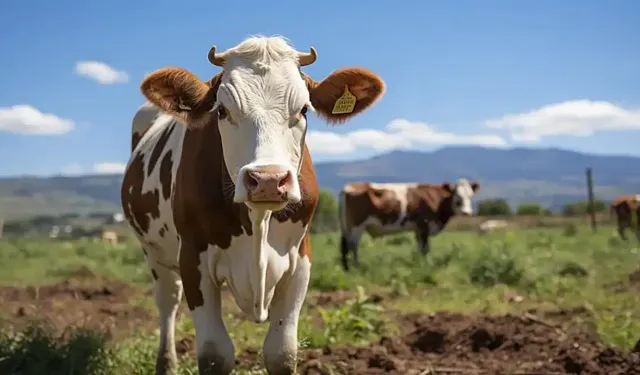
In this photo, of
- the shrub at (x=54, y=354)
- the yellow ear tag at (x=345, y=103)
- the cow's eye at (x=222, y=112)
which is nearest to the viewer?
the cow's eye at (x=222, y=112)

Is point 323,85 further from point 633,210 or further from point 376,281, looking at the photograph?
point 633,210

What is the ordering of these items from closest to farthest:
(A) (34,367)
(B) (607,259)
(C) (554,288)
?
(A) (34,367), (C) (554,288), (B) (607,259)

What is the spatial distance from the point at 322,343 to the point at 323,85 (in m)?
3.20

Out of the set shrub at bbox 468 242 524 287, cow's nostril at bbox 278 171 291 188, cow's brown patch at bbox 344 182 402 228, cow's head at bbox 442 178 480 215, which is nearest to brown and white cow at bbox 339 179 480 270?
cow's brown patch at bbox 344 182 402 228

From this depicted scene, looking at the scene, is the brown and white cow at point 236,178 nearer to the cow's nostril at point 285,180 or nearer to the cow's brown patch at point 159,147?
the cow's nostril at point 285,180

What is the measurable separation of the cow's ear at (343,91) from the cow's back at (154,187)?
49.2 inches

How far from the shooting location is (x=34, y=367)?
586 centimetres

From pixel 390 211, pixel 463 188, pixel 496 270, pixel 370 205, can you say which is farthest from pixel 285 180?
pixel 463 188

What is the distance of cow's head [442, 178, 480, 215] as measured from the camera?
74.5 feet

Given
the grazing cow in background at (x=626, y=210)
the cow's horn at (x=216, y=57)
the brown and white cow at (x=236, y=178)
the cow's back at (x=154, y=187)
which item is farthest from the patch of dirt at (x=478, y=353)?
the grazing cow in background at (x=626, y=210)

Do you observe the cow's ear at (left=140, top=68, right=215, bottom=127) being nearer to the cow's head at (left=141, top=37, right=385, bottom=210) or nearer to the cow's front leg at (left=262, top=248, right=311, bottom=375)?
the cow's head at (left=141, top=37, right=385, bottom=210)

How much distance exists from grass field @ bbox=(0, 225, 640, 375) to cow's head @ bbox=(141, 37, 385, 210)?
75.4 inches

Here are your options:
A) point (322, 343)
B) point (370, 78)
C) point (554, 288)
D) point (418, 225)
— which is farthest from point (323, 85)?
point (418, 225)

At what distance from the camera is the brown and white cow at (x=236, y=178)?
13.9 ft
